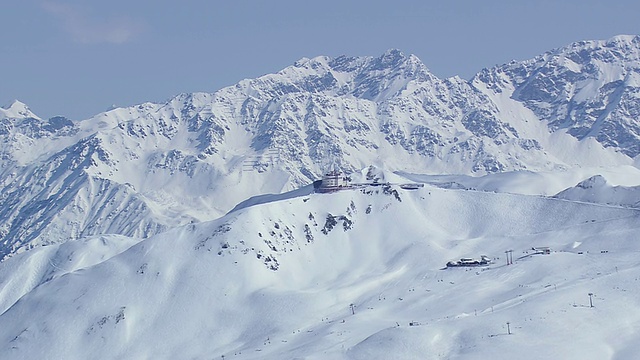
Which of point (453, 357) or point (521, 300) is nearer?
point (453, 357)

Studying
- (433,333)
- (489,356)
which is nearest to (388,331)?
(433,333)

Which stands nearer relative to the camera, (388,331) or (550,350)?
(550,350)

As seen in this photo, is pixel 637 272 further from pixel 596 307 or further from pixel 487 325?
pixel 487 325

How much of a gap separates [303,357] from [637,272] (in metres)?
57.6

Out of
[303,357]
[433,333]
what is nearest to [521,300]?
[433,333]

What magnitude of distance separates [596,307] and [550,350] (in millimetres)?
18988

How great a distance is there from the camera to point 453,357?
17312cm

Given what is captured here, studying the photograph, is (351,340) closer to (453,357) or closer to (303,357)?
(303,357)

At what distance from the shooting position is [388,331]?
186875mm

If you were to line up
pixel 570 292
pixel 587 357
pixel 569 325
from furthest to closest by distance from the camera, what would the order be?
1. pixel 570 292
2. pixel 569 325
3. pixel 587 357

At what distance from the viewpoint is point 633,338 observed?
568ft

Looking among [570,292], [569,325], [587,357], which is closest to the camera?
[587,357]

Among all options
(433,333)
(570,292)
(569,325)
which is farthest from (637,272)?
(433,333)

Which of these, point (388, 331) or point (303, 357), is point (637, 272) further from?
point (303, 357)
